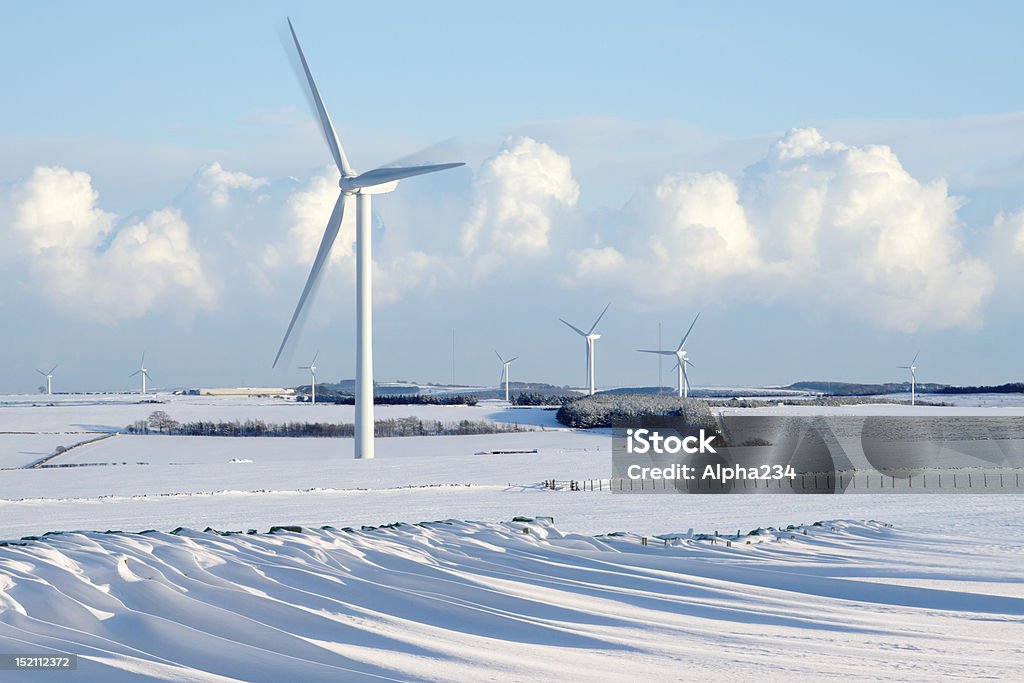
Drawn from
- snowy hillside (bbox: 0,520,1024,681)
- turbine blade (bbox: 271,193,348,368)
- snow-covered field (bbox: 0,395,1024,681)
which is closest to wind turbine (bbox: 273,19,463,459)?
turbine blade (bbox: 271,193,348,368)

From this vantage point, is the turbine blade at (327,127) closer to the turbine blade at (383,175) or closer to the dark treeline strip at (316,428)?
the turbine blade at (383,175)

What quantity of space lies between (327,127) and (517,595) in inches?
1995

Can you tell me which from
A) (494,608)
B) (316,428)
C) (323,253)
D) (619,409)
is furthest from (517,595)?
(316,428)

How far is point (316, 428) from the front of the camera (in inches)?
4003

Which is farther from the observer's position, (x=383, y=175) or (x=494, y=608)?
(x=383, y=175)

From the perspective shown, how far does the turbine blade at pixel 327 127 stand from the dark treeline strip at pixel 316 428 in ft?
129

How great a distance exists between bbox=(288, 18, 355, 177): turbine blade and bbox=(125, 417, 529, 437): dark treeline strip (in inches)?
1550

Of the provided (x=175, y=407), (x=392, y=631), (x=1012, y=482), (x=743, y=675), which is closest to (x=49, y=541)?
(x=392, y=631)

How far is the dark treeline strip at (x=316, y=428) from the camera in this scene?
10019 cm

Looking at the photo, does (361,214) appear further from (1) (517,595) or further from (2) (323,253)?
(1) (517,595)

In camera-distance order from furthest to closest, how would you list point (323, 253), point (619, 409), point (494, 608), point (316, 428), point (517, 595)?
point (316, 428)
point (619, 409)
point (323, 253)
point (517, 595)
point (494, 608)

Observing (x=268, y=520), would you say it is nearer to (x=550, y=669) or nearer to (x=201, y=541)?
(x=201, y=541)

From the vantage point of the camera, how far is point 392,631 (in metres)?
14.4

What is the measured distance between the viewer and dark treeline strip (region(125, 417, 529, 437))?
100 m
